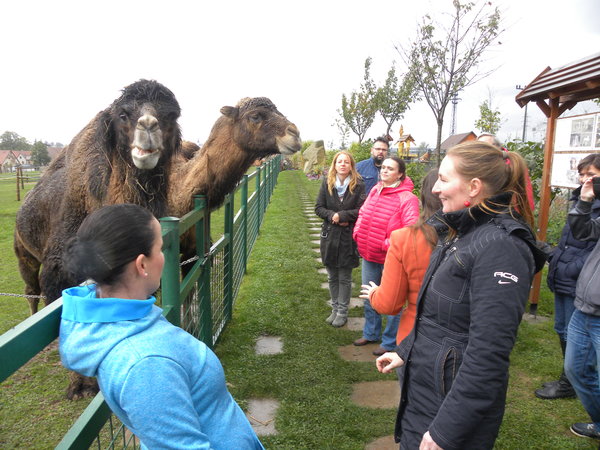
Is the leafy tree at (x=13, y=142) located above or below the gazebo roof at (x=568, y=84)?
above

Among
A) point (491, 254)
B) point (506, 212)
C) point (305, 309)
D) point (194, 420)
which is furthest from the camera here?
point (305, 309)

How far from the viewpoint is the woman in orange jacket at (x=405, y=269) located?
7.16ft

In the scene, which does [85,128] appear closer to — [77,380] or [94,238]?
[77,380]

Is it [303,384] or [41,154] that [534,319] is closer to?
[303,384]

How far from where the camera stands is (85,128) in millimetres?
3684

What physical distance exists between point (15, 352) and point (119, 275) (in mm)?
287

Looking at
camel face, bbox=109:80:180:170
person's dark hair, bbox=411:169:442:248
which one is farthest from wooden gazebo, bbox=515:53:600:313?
camel face, bbox=109:80:180:170

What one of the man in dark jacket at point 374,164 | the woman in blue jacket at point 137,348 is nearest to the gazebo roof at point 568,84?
the man in dark jacket at point 374,164

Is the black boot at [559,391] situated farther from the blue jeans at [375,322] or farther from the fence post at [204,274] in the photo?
the fence post at [204,274]

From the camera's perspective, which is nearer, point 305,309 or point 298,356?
point 298,356

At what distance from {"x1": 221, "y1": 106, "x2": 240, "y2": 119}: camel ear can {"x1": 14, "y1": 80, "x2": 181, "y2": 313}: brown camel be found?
4.30 ft

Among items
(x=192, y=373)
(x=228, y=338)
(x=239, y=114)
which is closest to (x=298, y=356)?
(x=228, y=338)

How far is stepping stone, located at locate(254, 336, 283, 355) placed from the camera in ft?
14.0

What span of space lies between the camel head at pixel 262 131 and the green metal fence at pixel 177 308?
72 cm
